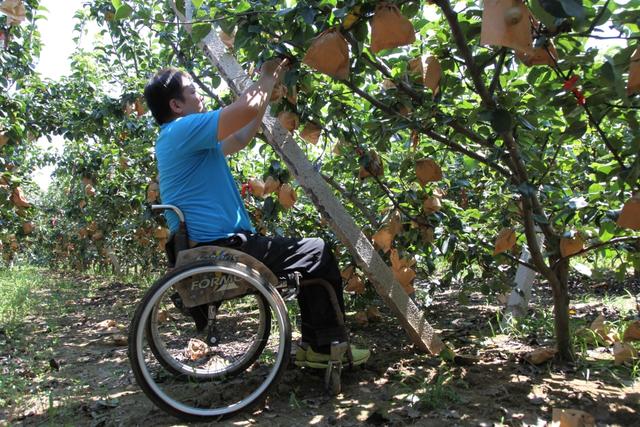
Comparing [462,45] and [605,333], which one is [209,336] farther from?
[605,333]

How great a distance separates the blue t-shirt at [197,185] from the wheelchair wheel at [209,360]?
0.78 ft

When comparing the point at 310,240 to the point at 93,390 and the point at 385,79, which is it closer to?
the point at 385,79

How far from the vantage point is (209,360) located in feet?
7.82

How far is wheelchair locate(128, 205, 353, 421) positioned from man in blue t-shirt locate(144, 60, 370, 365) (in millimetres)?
53

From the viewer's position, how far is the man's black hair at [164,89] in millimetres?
2104

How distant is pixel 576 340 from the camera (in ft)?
8.70

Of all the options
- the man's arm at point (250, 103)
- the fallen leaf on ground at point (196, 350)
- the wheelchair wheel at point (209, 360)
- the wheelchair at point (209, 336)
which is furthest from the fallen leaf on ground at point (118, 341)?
the man's arm at point (250, 103)

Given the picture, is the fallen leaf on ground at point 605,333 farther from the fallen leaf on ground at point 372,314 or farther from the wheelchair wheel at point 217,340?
the wheelchair wheel at point 217,340

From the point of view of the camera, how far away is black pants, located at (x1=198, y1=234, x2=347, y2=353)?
2.01 m

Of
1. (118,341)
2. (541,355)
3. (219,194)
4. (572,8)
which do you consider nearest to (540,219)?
(541,355)

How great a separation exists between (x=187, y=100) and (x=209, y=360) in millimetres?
1178

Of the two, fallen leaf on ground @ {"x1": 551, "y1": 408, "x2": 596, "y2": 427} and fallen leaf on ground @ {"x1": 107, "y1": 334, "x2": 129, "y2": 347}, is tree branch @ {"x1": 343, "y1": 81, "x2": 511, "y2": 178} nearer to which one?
fallen leaf on ground @ {"x1": 551, "y1": 408, "x2": 596, "y2": 427}

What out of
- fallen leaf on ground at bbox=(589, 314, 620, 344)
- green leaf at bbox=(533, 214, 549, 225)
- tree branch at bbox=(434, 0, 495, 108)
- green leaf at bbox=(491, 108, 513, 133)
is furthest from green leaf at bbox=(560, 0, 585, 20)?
fallen leaf on ground at bbox=(589, 314, 620, 344)

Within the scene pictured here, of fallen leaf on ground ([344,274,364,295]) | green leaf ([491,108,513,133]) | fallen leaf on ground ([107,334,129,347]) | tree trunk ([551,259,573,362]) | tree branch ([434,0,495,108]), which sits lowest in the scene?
tree trunk ([551,259,573,362])
